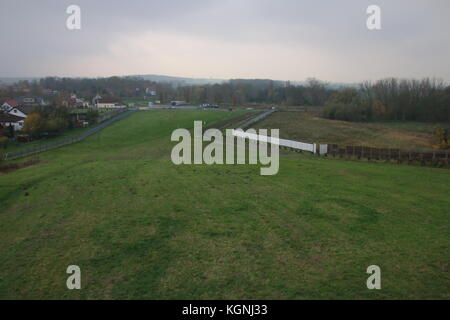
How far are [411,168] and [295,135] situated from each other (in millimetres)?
20458

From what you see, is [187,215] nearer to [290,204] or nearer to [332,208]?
[290,204]

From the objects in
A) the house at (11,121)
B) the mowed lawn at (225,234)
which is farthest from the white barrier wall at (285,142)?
the house at (11,121)

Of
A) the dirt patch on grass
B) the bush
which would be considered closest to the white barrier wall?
the dirt patch on grass

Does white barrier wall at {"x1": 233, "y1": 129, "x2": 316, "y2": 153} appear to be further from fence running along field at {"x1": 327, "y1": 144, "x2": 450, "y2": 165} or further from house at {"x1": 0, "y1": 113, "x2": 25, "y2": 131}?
house at {"x1": 0, "y1": 113, "x2": 25, "y2": 131}

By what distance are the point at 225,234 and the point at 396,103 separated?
242ft

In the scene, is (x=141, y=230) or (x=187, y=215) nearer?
(x=141, y=230)

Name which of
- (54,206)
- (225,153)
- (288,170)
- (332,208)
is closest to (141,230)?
(54,206)

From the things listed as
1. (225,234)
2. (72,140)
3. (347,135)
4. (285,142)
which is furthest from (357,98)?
(225,234)

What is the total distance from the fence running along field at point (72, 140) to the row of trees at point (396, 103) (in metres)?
→ 40.4

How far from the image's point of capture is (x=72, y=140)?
40.2 metres

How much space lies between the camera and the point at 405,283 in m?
8.16

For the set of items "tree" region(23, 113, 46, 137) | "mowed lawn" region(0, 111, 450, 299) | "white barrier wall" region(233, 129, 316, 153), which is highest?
"tree" region(23, 113, 46, 137)

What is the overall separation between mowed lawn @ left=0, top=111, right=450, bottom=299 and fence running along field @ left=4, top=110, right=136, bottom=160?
53.1 ft

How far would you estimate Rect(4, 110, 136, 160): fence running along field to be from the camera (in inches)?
1313
